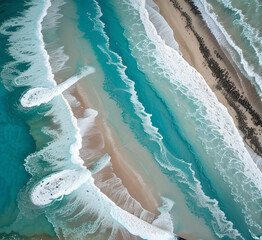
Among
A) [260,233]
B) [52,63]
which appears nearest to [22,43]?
[52,63]

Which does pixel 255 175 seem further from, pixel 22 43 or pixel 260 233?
pixel 22 43

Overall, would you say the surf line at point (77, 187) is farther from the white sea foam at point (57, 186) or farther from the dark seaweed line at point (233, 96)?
the dark seaweed line at point (233, 96)

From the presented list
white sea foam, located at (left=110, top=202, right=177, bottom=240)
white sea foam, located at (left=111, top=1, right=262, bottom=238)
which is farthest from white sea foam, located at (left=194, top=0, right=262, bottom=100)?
white sea foam, located at (left=110, top=202, right=177, bottom=240)

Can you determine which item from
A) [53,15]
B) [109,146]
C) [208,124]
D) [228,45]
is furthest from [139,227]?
[53,15]

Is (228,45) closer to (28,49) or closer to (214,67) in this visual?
(214,67)

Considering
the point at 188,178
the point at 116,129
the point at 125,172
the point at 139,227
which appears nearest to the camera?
the point at 139,227

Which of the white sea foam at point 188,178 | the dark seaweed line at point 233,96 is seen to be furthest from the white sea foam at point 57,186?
the dark seaweed line at point 233,96

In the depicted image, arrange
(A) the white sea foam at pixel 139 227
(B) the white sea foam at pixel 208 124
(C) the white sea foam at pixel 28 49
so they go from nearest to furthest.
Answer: (A) the white sea foam at pixel 139 227 → (B) the white sea foam at pixel 208 124 → (C) the white sea foam at pixel 28 49
